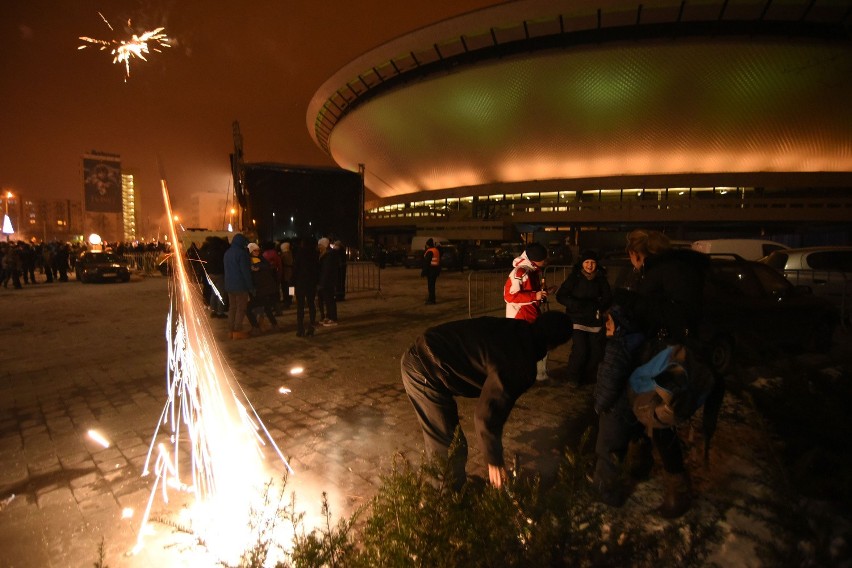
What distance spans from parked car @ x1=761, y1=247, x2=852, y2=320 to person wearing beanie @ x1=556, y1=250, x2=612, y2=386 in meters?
7.34

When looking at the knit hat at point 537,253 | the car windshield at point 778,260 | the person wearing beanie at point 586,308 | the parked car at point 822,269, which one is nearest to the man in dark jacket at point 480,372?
the knit hat at point 537,253

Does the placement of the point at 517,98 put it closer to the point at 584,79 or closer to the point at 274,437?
the point at 584,79

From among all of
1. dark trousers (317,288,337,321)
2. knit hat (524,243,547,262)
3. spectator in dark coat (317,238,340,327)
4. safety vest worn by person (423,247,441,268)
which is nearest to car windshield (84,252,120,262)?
dark trousers (317,288,337,321)

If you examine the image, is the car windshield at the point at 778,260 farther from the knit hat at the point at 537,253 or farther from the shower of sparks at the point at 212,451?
the shower of sparks at the point at 212,451

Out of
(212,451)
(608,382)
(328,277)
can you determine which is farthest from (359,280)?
(608,382)

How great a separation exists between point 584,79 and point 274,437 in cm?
5272

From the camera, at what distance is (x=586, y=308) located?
5367 mm

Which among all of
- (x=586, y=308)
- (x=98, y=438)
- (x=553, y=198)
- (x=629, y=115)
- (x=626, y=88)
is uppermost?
(x=626, y=88)

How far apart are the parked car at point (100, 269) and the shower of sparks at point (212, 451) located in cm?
1660

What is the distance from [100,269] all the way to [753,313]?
2309 cm

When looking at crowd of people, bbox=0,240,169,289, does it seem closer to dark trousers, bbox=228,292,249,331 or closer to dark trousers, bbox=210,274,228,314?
dark trousers, bbox=210,274,228,314

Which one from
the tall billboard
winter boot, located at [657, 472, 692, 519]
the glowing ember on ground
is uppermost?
the tall billboard

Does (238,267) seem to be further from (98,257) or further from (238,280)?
(98,257)

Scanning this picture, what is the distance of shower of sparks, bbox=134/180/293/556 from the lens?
9.94ft
